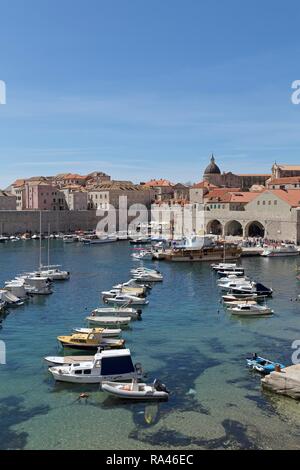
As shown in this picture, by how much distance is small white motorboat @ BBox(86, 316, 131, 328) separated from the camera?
25.4m

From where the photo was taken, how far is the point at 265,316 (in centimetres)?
2747

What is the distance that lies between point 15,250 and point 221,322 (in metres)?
40.5

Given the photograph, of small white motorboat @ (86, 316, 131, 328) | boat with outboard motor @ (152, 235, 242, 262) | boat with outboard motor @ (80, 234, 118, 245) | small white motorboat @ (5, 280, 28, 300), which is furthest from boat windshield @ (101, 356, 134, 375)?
boat with outboard motor @ (80, 234, 118, 245)

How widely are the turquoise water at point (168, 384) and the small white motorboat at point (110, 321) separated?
0.52m

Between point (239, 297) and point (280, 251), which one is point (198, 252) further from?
point (239, 297)

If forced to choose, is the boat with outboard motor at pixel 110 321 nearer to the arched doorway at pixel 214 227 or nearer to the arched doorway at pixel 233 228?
the arched doorway at pixel 233 228

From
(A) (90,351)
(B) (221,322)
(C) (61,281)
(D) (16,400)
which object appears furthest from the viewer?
(C) (61,281)

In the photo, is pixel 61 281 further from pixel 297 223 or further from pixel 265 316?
pixel 297 223

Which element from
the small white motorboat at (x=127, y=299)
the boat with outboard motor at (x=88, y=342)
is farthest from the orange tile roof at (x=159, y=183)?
the boat with outboard motor at (x=88, y=342)

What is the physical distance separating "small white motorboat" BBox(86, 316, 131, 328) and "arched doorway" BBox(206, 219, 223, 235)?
46.9m

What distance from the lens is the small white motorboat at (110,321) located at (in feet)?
83.4

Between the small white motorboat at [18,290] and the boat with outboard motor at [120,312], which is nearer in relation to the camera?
the boat with outboard motor at [120,312]

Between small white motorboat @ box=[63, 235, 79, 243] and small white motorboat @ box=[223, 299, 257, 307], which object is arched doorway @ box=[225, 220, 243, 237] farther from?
small white motorboat @ box=[223, 299, 257, 307]
